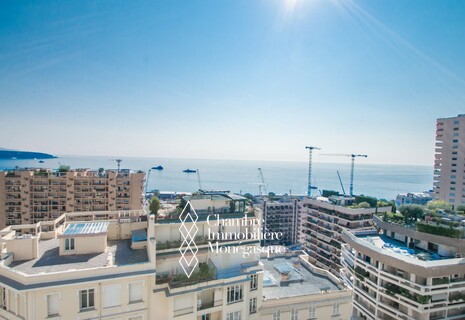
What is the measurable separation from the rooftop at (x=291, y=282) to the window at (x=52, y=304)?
1240 cm

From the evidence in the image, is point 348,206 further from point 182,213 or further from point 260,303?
point 182,213

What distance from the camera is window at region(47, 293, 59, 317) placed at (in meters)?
12.3

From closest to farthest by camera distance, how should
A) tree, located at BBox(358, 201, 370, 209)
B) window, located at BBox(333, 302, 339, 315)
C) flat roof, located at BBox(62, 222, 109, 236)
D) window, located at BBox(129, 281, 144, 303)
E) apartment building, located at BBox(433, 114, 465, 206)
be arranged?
window, located at BBox(129, 281, 144, 303)
flat roof, located at BBox(62, 222, 109, 236)
window, located at BBox(333, 302, 339, 315)
tree, located at BBox(358, 201, 370, 209)
apartment building, located at BBox(433, 114, 465, 206)

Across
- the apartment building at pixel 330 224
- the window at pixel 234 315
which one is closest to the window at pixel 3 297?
the window at pixel 234 315

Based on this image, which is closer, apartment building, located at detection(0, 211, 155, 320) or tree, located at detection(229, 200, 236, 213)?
apartment building, located at detection(0, 211, 155, 320)

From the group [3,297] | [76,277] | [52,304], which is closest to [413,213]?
[76,277]

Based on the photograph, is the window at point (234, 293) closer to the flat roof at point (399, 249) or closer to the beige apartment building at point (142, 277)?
the beige apartment building at point (142, 277)

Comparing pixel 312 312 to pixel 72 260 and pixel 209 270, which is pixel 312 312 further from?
pixel 72 260

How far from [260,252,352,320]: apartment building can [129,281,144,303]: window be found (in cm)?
825

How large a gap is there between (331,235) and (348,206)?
239 inches

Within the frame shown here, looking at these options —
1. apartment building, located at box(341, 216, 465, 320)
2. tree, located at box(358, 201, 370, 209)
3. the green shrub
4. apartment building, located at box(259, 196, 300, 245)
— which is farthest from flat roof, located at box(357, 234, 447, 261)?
apartment building, located at box(259, 196, 300, 245)

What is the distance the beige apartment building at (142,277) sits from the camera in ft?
40.6

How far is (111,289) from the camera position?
13195 millimetres

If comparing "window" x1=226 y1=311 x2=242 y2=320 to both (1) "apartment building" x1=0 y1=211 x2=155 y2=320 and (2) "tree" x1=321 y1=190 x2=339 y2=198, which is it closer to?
(1) "apartment building" x1=0 y1=211 x2=155 y2=320
